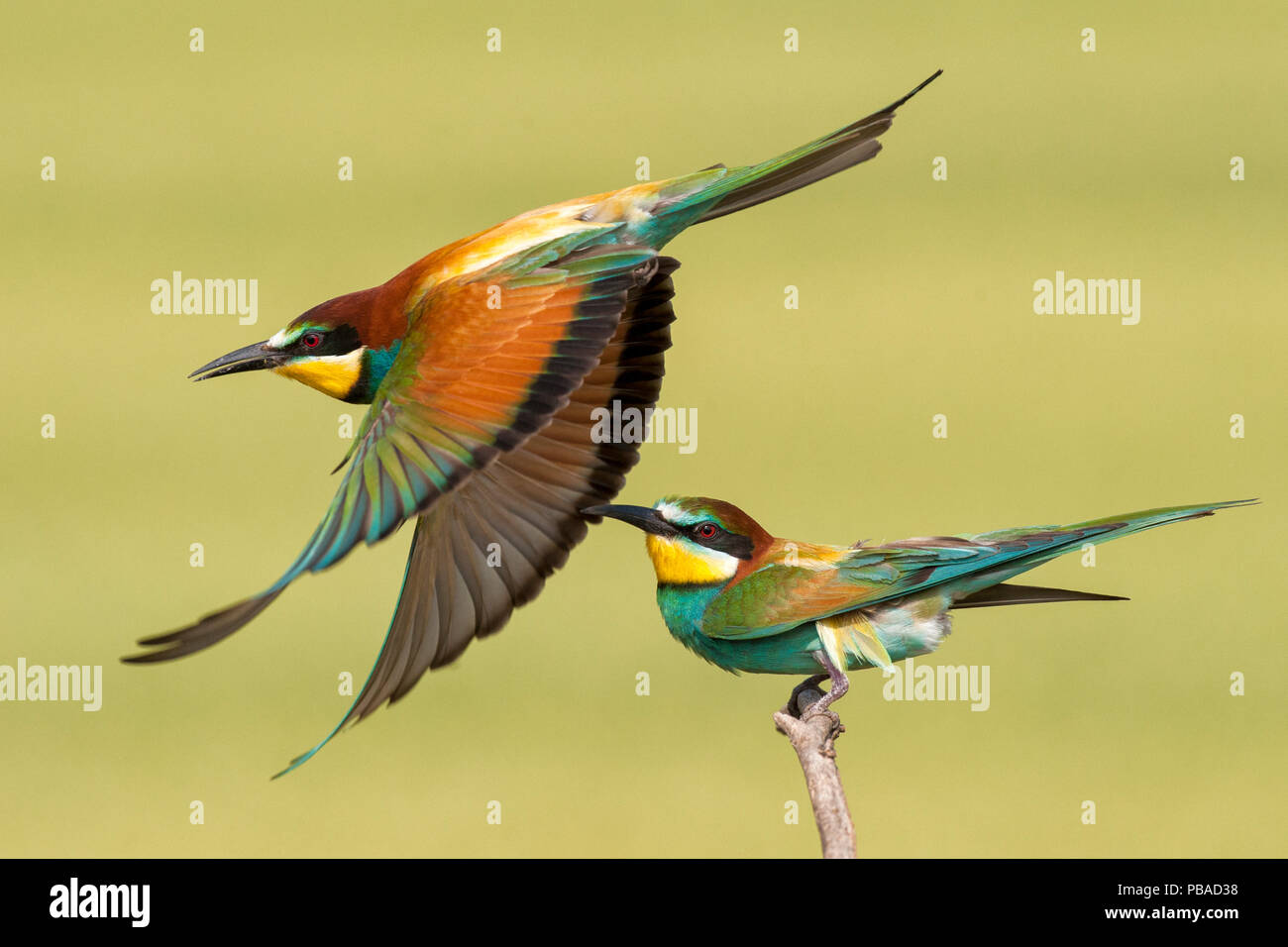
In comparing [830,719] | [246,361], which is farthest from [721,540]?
[246,361]

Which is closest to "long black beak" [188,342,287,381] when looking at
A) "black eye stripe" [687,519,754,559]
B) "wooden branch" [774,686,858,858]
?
"black eye stripe" [687,519,754,559]

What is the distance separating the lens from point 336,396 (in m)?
1.64

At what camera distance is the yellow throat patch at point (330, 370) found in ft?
5.23

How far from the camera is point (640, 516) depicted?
1.61 meters

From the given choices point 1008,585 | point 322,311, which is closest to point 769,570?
point 1008,585

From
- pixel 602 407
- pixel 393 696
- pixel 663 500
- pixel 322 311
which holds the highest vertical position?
pixel 322 311

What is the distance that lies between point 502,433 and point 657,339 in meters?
0.28

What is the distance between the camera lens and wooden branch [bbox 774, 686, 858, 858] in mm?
1338

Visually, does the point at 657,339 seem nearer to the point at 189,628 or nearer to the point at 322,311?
the point at 322,311

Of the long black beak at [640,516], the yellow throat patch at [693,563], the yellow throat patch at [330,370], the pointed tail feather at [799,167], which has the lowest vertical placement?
the yellow throat patch at [693,563]

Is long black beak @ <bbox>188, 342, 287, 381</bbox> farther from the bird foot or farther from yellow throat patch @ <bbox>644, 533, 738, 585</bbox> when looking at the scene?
the bird foot

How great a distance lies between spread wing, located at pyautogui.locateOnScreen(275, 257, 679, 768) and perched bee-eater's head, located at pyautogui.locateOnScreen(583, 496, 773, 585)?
73 millimetres

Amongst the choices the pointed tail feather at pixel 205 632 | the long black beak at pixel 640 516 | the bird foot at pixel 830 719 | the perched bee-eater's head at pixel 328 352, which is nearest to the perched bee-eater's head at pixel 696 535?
the long black beak at pixel 640 516

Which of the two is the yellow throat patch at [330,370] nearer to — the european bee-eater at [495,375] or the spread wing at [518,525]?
the european bee-eater at [495,375]
